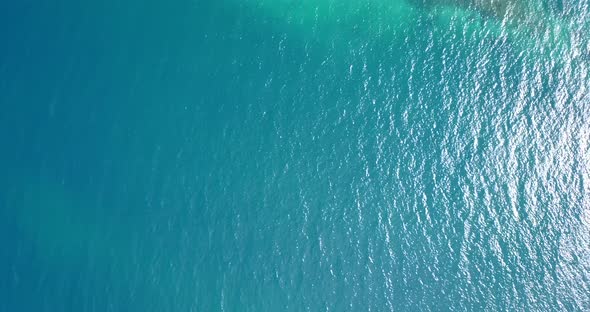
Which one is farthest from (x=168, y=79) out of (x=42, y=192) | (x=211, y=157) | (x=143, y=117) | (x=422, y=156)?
(x=422, y=156)

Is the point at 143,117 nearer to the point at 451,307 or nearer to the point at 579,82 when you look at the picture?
the point at 451,307

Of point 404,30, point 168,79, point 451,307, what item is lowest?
point 451,307

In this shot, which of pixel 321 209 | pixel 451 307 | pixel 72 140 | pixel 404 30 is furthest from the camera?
pixel 404 30

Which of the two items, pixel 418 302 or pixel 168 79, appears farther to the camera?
pixel 168 79

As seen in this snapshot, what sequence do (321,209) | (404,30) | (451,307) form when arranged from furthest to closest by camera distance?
(404,30) → (321,209) → (451,307)

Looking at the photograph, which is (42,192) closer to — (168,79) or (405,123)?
(168,79)

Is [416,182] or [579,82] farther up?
[579,82]
